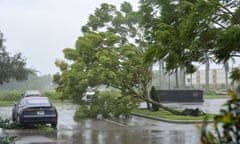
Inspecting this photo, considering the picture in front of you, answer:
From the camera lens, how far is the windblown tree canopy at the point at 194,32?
24.6 ft

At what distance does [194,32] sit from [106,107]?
17018 mm

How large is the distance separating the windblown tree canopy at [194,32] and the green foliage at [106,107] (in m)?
13.4

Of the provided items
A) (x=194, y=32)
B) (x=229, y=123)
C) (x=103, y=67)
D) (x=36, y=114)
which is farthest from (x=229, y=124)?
(x=103, y=67)

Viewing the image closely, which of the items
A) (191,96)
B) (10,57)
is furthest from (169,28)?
(191,96)

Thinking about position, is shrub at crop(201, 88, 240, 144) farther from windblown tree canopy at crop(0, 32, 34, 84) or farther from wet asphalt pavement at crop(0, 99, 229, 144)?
windblown tree canopy at crop(0, 32, 34, 84)

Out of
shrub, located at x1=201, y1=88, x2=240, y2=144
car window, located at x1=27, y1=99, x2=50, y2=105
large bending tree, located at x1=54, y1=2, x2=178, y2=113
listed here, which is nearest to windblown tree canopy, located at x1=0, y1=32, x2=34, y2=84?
large bending tree, located at x1=54, y1=2, x2=178, y2=113

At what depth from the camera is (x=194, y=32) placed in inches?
319

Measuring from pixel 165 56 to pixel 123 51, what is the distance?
48.0 ft

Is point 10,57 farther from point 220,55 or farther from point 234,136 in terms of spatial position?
point 234,136

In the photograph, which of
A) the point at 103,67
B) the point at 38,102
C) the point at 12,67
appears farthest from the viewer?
the point at 12,67

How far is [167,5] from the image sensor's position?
10.1 m

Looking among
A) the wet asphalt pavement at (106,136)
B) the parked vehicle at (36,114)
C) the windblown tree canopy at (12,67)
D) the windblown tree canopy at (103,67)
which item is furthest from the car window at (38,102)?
the windblown tree canopy at (12,67)

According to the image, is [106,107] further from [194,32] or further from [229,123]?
[229,123]

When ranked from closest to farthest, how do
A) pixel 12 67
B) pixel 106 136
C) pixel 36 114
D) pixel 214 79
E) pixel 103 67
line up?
1. pixel 106 136
2. pixel 36 114
3. pixel 103 67
4. pixel 12 67
5. pixel 214 79
